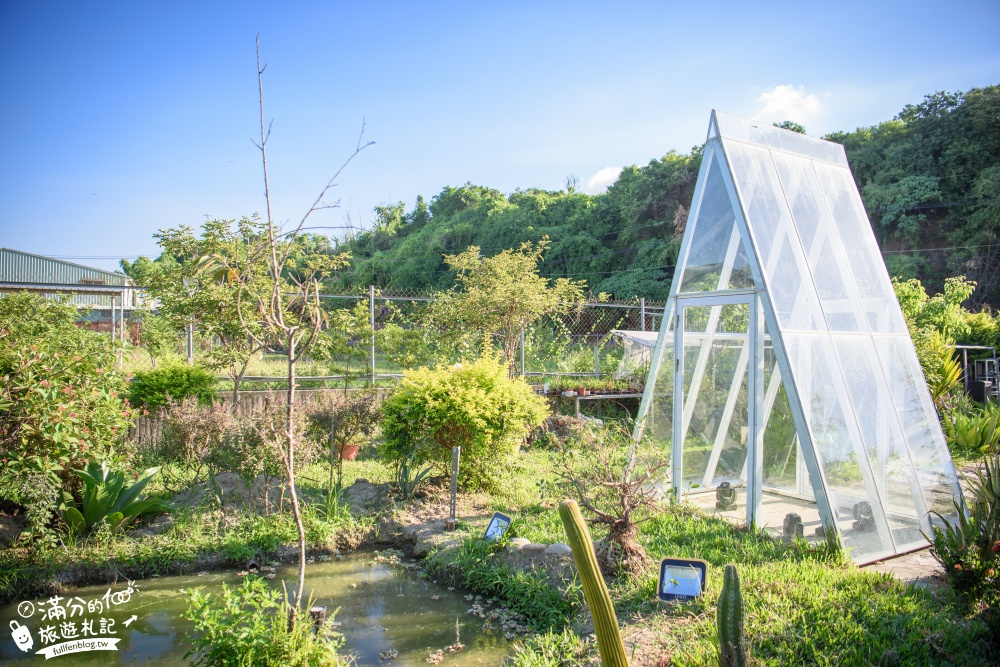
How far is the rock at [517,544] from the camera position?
5.01 meters

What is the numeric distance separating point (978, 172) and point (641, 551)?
20.0 meters

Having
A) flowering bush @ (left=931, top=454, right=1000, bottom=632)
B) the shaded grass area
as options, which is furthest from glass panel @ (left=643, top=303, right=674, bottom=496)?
flowering bush @ (left=931, top=454, right=1000, bottom=632)

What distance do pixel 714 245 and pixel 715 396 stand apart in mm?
1629

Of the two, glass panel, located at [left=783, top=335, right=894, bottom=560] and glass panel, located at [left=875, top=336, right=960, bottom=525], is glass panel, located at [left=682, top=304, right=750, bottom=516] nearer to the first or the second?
glass panel, located at [left=783, top=335, right=894, bottom=560]

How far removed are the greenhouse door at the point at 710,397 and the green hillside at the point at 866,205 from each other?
39.5ft

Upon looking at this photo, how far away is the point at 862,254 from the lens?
627 centimetres

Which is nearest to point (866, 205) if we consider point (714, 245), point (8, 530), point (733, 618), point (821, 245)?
point (821, 245)

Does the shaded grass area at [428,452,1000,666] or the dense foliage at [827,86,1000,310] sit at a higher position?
the dense foliage at [827,86,1000,310]

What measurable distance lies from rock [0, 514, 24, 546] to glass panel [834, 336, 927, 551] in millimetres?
7369

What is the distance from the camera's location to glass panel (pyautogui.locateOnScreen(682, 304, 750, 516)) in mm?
6367

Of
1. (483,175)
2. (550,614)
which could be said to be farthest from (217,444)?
(483,175)

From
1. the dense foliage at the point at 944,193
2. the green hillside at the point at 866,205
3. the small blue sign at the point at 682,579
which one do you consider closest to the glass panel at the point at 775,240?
the small blue sign at the point at 682,579

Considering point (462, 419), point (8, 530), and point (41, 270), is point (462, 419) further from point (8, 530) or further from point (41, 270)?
point (41, 270)

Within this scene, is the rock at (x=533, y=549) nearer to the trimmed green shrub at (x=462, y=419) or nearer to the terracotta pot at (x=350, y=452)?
the trimmed green shrub at (x=462, y=419)
